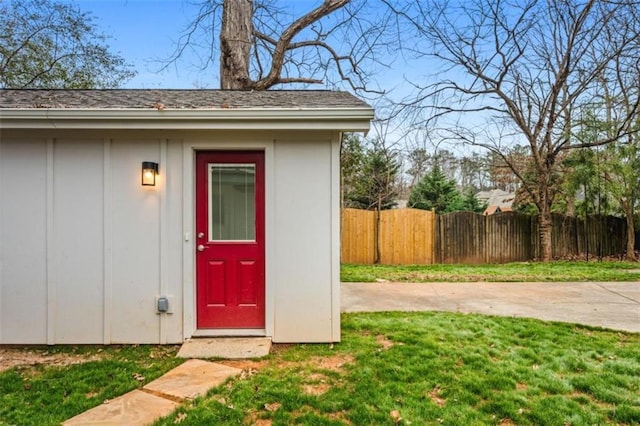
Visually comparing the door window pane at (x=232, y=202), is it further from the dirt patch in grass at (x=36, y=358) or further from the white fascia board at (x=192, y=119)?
the dirt patch in grass at (x=36, y=358)

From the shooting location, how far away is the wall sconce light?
3572 millimetres

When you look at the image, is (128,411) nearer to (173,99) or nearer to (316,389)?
(316,389)

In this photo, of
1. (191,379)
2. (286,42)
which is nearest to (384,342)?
(191,379)

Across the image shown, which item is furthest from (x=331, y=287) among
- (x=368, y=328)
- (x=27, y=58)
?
(x=27, y=58)

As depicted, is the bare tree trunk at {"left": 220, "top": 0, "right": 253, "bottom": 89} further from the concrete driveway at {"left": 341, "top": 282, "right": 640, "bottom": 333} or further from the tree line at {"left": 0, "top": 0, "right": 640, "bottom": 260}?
the concrete driveway at {"left": 341, "top": 282, "right": 640, "bottom": 333}

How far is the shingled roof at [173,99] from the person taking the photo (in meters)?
Result: 3.55

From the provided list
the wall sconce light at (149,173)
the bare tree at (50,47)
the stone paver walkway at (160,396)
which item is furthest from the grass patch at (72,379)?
the bare tree at (50,47)

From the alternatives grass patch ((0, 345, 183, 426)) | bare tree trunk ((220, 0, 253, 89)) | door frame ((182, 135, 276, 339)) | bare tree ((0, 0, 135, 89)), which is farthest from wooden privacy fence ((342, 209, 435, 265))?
bare tree ((0, 0, 135, 89))

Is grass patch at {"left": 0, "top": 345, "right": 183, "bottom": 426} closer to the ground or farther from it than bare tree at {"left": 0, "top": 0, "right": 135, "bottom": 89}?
closer to the ground

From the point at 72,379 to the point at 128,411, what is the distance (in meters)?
0.91

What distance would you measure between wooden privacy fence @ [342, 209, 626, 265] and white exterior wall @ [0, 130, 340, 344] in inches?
246

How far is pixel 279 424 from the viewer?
220cm

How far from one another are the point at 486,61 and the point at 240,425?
11041 millimetres

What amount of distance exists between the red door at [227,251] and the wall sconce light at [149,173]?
428mm
